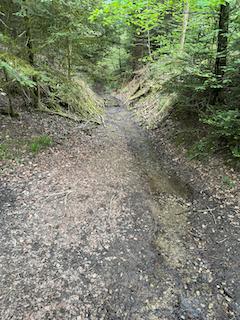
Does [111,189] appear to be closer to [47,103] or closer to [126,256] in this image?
[126,256]

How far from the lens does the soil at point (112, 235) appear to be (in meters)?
3.59

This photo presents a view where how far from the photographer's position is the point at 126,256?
14.7 feet

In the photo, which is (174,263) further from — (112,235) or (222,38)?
(222,38)

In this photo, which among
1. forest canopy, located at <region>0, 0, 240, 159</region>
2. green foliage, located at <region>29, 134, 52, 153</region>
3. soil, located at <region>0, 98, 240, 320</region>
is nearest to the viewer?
soil, located at <region>0, 98, 240, 320</region>

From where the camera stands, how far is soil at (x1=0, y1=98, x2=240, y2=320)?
359 cm

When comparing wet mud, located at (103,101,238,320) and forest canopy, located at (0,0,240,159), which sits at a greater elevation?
forest canopy, located at (0,0,240,159)

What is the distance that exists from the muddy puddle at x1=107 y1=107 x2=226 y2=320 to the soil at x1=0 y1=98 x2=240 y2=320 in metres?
0.02

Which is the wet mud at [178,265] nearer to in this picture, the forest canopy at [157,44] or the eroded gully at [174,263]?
the eroded gully at [174,263]

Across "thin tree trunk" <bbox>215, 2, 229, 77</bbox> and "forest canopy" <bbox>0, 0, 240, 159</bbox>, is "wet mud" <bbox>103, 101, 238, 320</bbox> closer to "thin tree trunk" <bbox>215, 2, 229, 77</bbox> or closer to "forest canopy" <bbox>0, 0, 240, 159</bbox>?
"forest canopy" <bbox>0, 0, 240, 159</bbox>

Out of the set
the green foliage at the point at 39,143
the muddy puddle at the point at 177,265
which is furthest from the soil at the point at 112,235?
the green foliage at the point at 39,143

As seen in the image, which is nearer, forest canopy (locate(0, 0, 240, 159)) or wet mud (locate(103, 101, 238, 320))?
wet mud (locate(103, 101, 238, 320))

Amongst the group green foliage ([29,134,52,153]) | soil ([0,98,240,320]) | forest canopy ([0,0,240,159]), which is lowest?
soil ([0,98,240,320])

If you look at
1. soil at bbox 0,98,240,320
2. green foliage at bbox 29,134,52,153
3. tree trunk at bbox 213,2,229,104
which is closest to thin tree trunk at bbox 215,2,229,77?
tree trunk at bbox 213,2,229,104

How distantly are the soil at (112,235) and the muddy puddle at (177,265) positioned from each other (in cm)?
2
